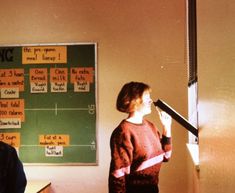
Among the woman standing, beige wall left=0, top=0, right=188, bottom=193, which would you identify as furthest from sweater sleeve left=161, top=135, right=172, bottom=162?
beige wall left=0, top=0, right=188, bottom=193

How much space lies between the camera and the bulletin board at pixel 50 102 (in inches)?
127

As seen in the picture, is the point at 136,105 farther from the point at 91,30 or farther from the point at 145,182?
the point at 91,30

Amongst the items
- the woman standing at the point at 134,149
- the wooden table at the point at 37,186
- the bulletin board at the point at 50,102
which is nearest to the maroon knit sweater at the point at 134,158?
the woman standing at the point at 134,149

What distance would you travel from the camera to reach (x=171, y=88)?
3.15 m

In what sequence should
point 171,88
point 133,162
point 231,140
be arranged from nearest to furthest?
1. point 231,140
2. point 133,162
3. point 171,88

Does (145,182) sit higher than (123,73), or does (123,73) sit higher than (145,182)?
(123,73)

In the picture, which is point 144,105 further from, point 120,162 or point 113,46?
point 113,46

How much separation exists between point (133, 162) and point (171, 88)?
→ 4.02 ft

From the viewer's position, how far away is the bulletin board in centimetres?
322

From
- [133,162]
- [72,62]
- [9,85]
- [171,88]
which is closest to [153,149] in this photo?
[133,162]

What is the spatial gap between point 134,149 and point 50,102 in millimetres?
1397

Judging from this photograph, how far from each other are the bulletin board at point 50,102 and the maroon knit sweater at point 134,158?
1148 millimetres

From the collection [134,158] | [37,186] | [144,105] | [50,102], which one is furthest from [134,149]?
[50,102]

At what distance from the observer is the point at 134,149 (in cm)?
204
